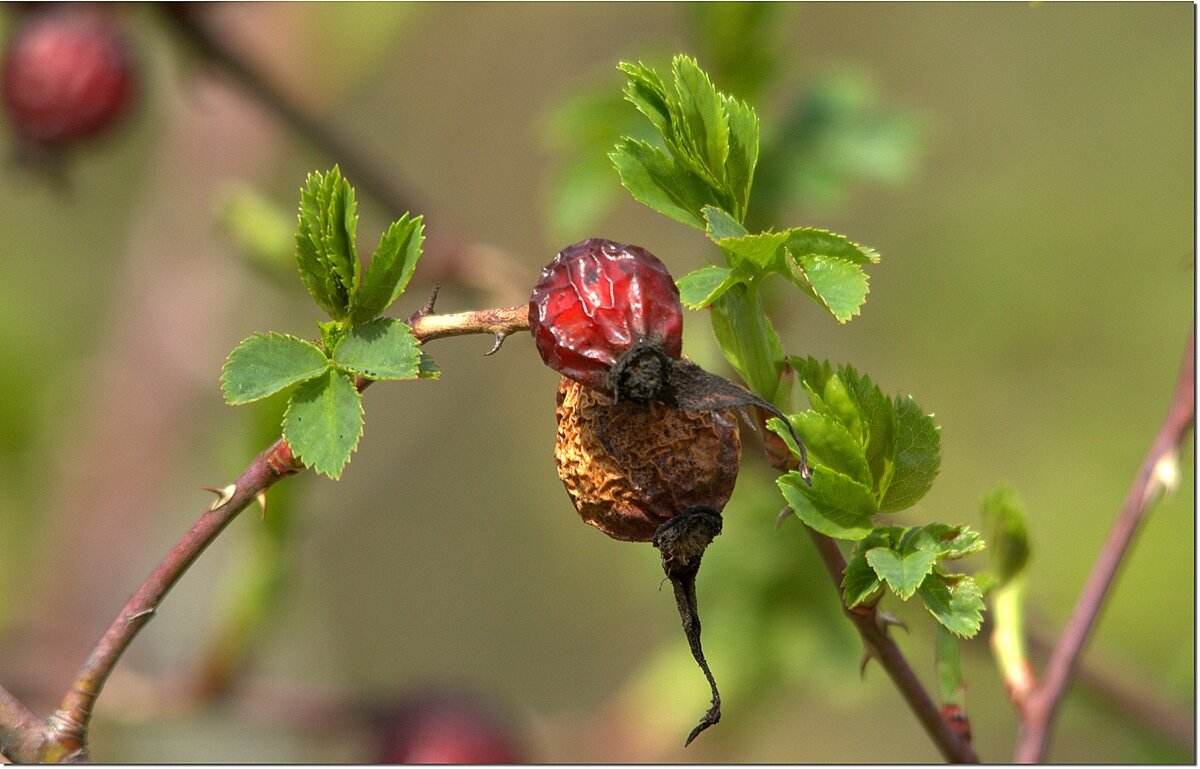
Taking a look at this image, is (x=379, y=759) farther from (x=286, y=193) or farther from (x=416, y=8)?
(x=286, y=193)

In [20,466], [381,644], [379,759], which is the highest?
[379,759]

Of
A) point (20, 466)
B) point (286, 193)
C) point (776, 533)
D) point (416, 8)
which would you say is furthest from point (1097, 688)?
point (286, 193)

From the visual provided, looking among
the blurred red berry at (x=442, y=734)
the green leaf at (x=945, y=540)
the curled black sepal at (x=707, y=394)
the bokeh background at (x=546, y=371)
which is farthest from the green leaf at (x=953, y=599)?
the blurred red berry at (x=442, y=734)

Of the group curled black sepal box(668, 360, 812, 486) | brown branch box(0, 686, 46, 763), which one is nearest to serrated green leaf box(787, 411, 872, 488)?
curled black sepal box(668, 360, 812, 486)

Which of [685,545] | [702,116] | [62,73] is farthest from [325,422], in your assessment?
[62,73]

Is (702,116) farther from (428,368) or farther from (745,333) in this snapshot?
(428,368)

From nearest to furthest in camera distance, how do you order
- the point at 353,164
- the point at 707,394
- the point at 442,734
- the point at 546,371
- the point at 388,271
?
1. the point at 707,394
2. the point at 388,271
3. the point at 442,734
4. the point at 353,164
5. the point at 546,371
